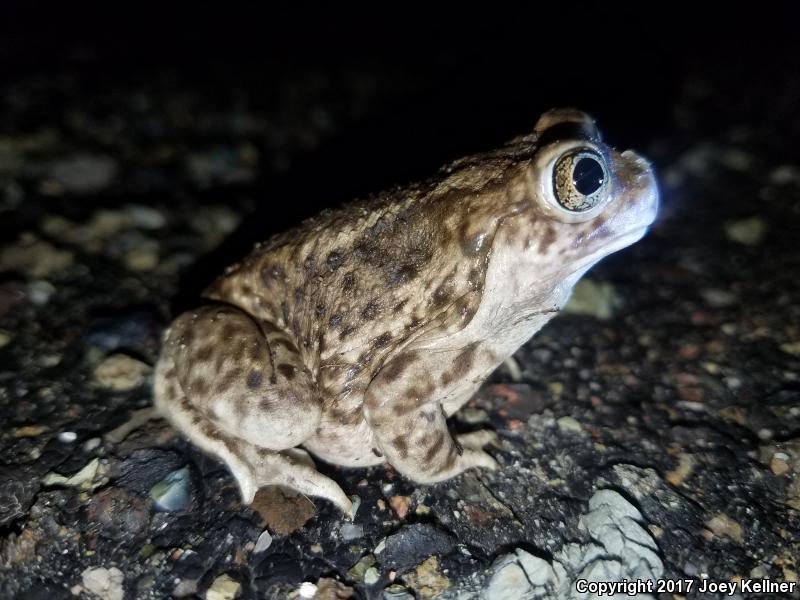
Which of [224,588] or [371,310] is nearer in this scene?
[224,588]

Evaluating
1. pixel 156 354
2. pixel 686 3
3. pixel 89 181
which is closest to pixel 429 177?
pixel 156 354

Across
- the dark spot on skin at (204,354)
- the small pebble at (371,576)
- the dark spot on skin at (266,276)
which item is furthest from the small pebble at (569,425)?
the dark spot on skin at (204,354)

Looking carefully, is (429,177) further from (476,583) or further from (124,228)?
(124,228)

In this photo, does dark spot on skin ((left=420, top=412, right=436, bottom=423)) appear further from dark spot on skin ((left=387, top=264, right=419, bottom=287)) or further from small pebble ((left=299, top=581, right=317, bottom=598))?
small pebble ((left=299, top=581, right=317, bottom=598))

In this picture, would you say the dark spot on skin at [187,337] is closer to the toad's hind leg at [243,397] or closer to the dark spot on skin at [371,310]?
the toad's hind leg at [243,397]

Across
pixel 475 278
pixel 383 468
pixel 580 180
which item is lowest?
pixel 383 468

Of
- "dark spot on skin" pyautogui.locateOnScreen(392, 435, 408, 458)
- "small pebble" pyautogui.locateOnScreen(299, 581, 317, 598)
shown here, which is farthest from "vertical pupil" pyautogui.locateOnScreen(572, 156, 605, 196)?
"small pebble" pyautogui.locateOnScreen(299, 581, 317, 598)

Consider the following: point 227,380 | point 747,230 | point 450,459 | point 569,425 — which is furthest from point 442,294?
point 747,230

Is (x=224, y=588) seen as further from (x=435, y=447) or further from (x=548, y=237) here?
(x=548, y=237)
